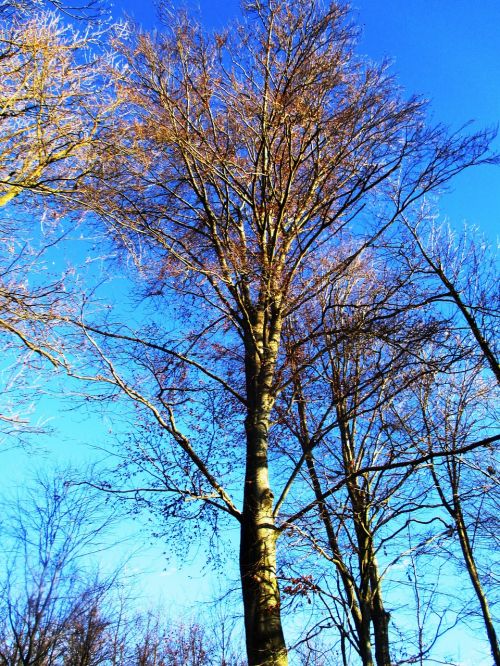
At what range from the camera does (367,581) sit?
8109mm

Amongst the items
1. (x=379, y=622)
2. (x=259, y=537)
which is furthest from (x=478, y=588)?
(x=259, y=537)

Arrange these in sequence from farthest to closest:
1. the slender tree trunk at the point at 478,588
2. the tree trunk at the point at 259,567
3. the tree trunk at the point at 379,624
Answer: the slender tree trunk at the point at 478,588, the tree trunk at the point at 379,624, the tree trunk at the point at 259,567

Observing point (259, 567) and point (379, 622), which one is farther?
point (379, 622)

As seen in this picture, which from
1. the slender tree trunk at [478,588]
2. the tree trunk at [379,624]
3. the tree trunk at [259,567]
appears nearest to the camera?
the tree trunk at [259,567]

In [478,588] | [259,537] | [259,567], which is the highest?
[478,588]

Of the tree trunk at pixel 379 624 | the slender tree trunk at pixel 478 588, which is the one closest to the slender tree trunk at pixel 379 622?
the tree trunk at pixel 379 624

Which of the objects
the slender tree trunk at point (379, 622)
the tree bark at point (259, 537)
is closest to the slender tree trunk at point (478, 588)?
the slender tree trunk at point (379, 622)

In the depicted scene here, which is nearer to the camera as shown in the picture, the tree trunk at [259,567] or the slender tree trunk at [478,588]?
the tree trunk at [259,567]

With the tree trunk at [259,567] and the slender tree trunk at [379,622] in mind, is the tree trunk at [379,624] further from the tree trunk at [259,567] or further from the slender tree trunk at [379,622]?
the tree trunk at [259,567]

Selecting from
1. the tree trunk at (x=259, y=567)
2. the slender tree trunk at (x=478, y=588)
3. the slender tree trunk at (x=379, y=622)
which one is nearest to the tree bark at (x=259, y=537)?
the tree trunk at (x=259, y=567)

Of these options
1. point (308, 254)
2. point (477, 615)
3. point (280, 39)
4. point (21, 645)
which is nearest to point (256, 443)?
point (308, 254)

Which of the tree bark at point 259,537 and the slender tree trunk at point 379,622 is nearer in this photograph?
the tree bark at point 259,537

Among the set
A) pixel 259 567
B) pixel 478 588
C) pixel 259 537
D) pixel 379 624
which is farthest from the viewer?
pixel 478 588

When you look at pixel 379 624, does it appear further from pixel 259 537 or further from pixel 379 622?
pixel 259 537
